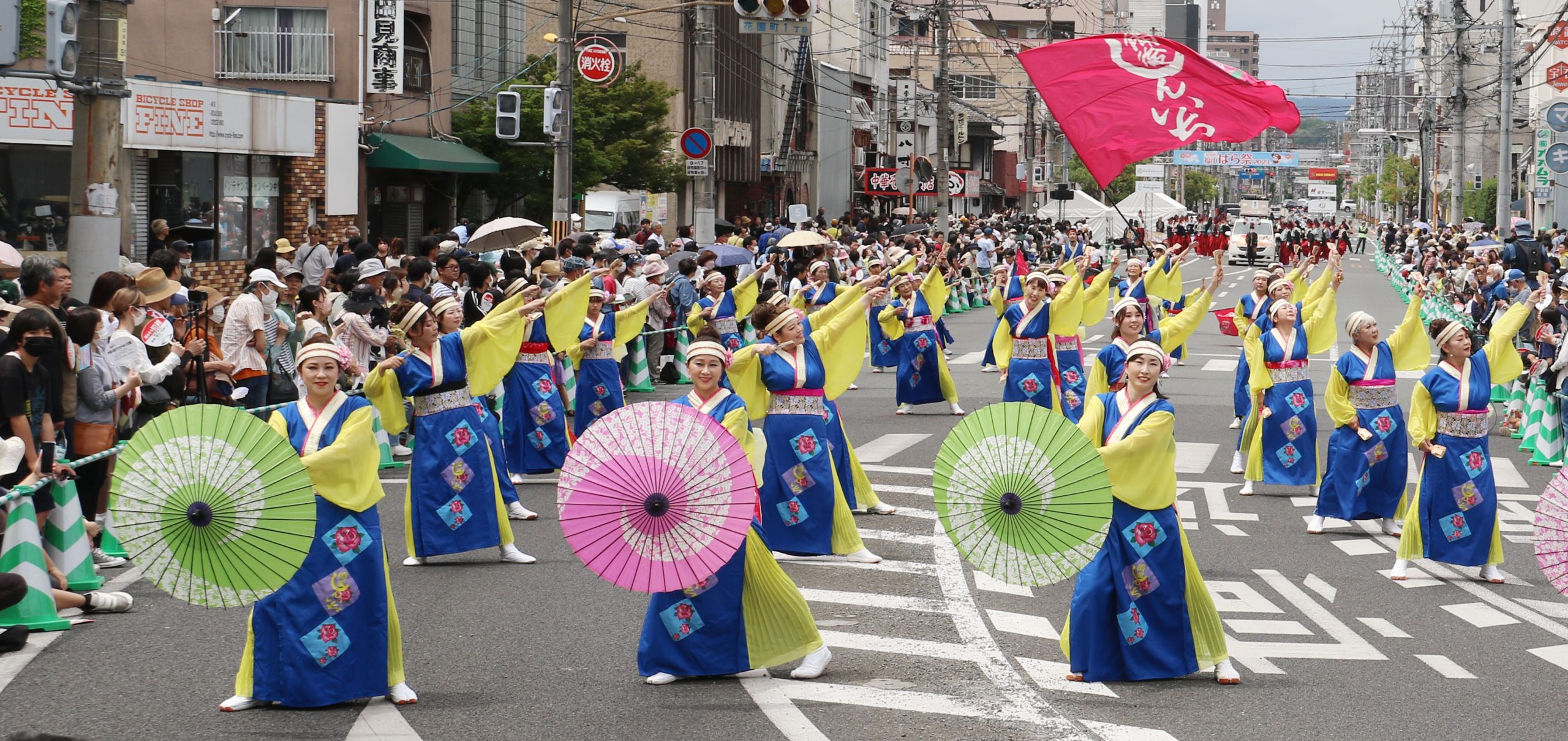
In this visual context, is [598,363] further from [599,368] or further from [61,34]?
[61,34]

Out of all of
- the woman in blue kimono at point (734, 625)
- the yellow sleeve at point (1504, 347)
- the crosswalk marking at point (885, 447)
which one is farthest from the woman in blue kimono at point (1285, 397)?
the woman in blue kimono at point (734, 625)

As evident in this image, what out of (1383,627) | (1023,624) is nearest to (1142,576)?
(1023,624)

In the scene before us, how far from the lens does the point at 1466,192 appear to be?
219 ft

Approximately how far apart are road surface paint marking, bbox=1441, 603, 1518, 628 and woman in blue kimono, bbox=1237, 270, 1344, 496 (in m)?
3.46

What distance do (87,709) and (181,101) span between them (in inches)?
656

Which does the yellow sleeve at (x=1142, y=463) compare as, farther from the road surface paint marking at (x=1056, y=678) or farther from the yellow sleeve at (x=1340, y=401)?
the yellow sleeve at (x=1340, y=401)

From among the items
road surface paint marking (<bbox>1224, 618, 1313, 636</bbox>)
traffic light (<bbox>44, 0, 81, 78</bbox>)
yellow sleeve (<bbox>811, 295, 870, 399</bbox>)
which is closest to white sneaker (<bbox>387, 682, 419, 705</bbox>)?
yellow sleeve (<bbox>811, 295, 870, 399</bbox>)

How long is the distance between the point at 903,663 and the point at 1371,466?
15.5 feet

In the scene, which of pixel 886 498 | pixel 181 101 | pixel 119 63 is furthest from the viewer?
pixel 181 101

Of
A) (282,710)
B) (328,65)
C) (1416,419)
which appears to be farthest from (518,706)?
(328,65)

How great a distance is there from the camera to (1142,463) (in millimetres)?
6953

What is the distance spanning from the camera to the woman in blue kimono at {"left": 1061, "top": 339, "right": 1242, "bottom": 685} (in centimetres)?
696

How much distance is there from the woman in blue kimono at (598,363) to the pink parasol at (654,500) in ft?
24.4

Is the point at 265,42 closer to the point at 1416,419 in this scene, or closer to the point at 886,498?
the point at 886,498
